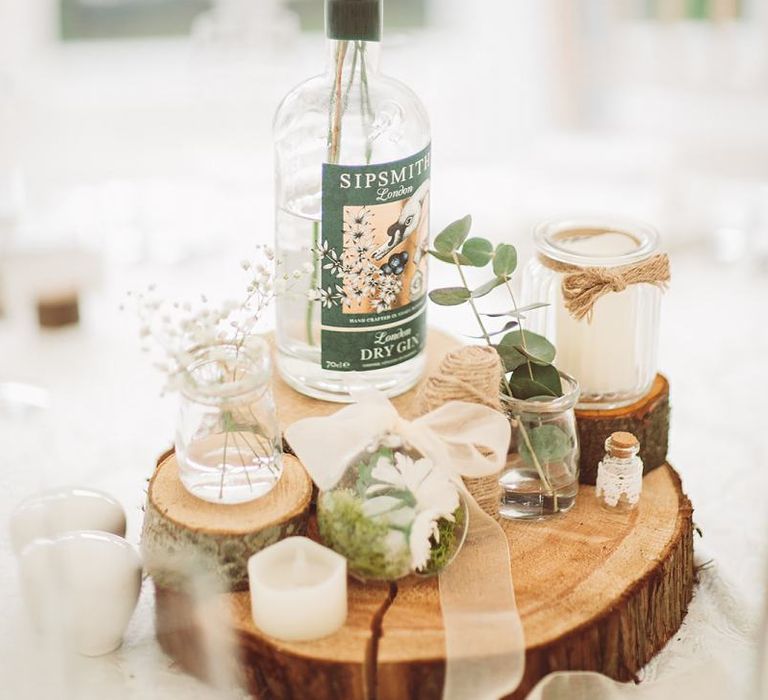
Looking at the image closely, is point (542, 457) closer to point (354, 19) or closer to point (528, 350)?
point (528, 350)

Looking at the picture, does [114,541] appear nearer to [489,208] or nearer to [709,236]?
[489,208]

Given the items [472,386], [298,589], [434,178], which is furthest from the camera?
[434,178]

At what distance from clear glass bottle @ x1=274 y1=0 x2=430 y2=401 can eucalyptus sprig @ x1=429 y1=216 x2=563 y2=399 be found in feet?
0.14

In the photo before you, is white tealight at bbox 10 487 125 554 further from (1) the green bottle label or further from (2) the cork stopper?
(2) the cork stopper

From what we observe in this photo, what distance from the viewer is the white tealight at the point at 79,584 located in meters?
0.91

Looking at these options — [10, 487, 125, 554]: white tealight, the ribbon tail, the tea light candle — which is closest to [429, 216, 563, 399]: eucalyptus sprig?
the ribbon tail

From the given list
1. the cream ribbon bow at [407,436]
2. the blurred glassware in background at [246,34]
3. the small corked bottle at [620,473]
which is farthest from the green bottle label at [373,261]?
the blurred glassware in background at [246,34]

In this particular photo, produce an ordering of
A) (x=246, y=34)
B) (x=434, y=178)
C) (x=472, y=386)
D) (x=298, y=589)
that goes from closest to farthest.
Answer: (x=298, y=589) < (x=472, y=386) < (x=246, y=34) < (x=434, y=178)

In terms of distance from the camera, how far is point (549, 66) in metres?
2.39

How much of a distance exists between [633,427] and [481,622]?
259 mm

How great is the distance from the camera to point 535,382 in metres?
1.01

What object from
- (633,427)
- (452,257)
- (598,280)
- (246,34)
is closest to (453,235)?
(452,257)

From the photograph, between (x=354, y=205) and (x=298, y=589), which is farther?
(x=354, y=205)

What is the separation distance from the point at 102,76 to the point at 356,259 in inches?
69.8
